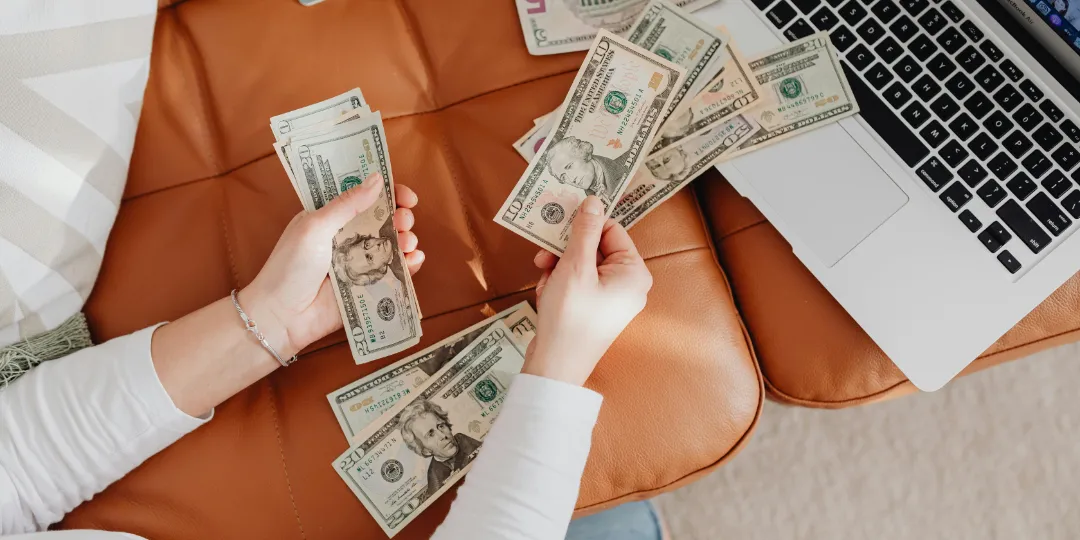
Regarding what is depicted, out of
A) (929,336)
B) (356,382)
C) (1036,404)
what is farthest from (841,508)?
(356,382)

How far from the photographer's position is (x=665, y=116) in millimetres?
984

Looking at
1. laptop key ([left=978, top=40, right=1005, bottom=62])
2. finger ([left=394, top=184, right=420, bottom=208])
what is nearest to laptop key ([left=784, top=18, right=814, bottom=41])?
laptop key ([left=978, top=40, right=1005, bottom=62])

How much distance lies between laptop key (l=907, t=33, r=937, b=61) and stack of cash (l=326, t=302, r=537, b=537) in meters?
0.63

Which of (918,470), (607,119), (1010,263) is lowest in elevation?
(918,470)

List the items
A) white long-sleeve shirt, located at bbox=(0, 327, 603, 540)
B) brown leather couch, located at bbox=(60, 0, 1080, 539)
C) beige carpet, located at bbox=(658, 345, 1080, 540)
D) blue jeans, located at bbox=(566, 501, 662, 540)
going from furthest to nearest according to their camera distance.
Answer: beige carpet, located at bbox=(658, 345, 1080, 540), blue jeans, located at bbox=(566, 501, 662, 540), brown leather couch, located at bbox=(60, 0, 1080, 539), white long-sleeve shirt, located at bbox=(0, 327, 603, 540)

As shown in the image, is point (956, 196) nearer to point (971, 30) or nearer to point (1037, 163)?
point (1037, 163)

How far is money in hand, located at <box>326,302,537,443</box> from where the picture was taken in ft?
3.03

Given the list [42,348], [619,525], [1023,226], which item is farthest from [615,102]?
[42,348]

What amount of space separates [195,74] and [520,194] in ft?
1.67

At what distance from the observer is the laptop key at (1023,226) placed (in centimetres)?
90

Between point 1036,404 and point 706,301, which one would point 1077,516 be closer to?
point 1036,404

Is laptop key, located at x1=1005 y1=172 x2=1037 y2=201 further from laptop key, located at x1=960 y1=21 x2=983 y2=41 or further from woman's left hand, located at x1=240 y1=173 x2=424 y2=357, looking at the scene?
woman's left hand, located at x1=240 y1=173 x2=424 y2=357

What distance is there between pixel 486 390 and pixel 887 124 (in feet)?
2.14

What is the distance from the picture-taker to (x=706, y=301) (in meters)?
0.95
